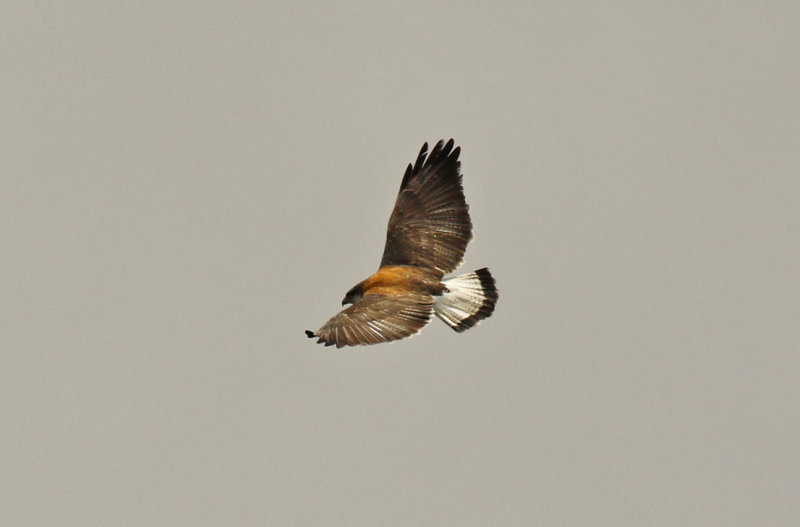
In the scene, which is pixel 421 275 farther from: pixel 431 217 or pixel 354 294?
pixel 431 217

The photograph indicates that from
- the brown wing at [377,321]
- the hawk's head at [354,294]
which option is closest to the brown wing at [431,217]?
the hawk's head at [354,294]

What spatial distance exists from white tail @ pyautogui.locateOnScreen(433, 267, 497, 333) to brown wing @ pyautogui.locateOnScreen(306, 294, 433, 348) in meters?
1.04

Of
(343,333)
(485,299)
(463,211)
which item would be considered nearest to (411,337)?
(343,333)

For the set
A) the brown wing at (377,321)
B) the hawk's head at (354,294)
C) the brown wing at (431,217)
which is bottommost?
the brown wing at (377,321)

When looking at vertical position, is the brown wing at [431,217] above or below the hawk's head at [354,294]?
above

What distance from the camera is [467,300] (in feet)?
58.3

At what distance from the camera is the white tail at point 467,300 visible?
58.0 feet

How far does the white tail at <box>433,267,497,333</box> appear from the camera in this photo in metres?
17.7

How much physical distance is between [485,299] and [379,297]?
2090mm

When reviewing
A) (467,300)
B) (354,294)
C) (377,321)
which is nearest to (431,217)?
(467,300)

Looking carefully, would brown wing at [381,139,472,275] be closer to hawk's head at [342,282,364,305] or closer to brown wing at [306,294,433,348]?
hawk's head at [342,282,364,305]

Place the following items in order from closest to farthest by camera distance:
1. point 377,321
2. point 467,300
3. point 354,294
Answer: point 377,321 < point 354,294 < point 467,300

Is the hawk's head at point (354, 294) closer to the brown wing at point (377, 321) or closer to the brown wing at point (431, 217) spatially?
the brown wing at point (377, 321)

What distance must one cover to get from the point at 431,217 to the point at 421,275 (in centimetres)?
134
